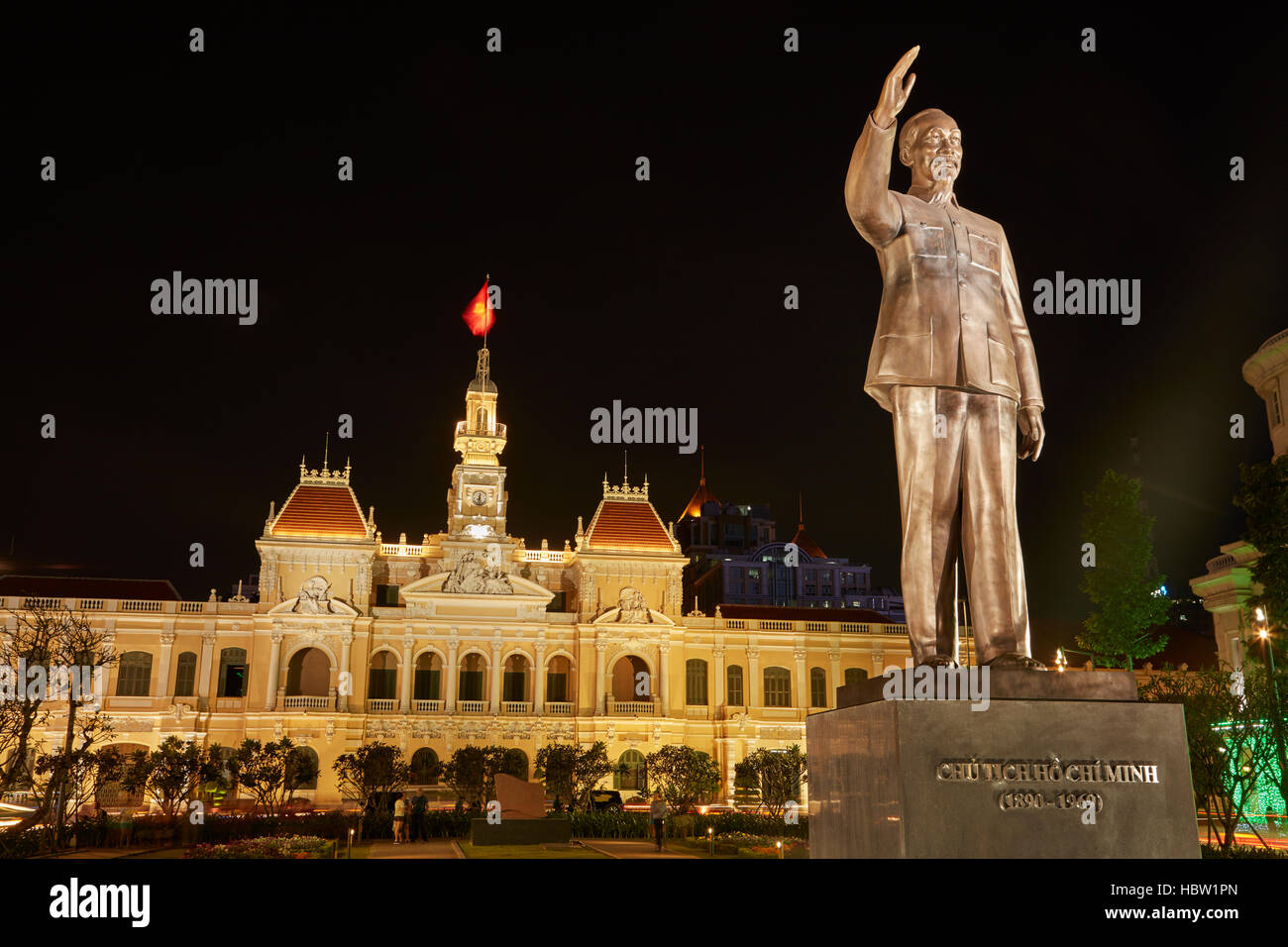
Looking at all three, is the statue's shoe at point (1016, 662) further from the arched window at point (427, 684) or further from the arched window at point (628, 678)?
the arched window at point (628, 678)

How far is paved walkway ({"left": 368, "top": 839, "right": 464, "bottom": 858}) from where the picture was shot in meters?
20.7

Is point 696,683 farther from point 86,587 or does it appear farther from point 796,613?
point 86,587

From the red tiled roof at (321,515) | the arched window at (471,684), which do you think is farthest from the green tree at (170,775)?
the red tiled roof at (321,515)

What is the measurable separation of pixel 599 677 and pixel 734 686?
6.62m

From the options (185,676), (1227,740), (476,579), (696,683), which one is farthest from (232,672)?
(1227,740)

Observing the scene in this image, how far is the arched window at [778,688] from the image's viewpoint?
47656mm

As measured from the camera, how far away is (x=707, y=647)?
157 ft

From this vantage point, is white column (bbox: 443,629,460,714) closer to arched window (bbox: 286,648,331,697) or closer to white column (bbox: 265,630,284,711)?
arched window (bbox: 286,648,331,697)

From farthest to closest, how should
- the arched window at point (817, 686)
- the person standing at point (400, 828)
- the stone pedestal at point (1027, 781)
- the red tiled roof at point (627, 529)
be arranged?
the red tiled roof at point (627, 529)
the arched window at point (817, 686)
the person standing at point (400, 828)
the stone pedestal at point (1027, 781)

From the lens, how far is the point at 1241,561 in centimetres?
3406

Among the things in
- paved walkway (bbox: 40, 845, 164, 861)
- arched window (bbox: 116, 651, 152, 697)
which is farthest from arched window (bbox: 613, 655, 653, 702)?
paved walkway (bbox: 40, 845, 164, 861)

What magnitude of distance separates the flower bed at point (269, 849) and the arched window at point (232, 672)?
2342 centimetres
